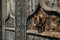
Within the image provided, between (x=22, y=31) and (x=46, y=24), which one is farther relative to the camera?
(x=22, y=31)

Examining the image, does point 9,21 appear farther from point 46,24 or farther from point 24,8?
point 46,24

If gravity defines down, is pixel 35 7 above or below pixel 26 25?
above

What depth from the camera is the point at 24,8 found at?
1.59 m

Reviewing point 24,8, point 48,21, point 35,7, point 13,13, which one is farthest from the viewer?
point 13,13

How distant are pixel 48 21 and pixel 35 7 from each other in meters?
0.20

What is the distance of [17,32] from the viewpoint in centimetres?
167

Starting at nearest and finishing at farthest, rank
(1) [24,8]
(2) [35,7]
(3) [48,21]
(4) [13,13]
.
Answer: (3) [48,21]
(2) [35,7]
(1) [24,8]
(4) [13,13]

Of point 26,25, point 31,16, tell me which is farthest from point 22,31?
point 31,16

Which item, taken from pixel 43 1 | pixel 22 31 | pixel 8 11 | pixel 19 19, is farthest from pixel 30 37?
pixel 8 11

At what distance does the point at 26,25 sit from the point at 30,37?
130 millimetres

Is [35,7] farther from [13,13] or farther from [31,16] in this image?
[13,13]

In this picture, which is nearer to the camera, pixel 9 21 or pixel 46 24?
pixel 46 24

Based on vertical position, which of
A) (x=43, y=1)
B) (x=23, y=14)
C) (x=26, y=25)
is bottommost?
(x=26, y=25)

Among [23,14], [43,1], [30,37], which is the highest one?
[43,1]
